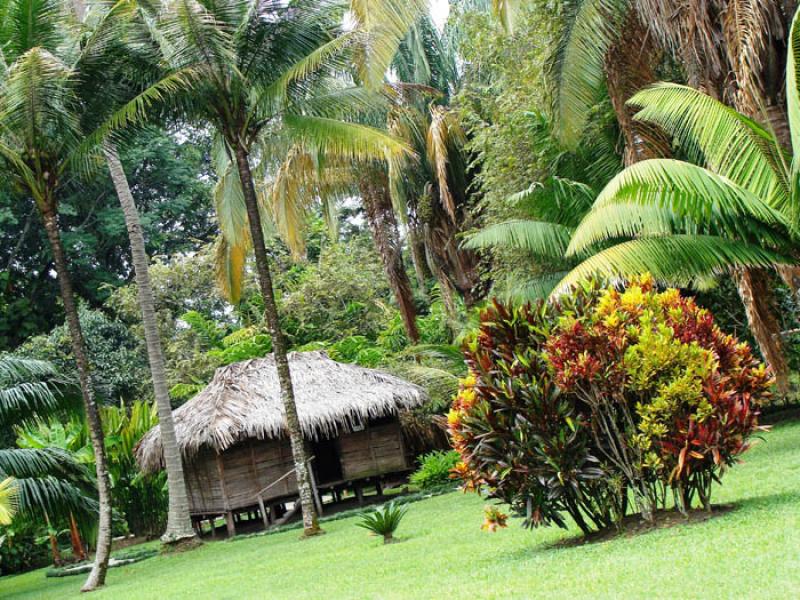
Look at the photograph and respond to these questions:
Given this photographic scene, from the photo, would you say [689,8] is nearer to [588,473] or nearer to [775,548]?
[588,473]

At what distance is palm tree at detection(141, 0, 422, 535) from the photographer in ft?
42.8

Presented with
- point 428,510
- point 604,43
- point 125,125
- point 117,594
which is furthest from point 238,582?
point 604,43

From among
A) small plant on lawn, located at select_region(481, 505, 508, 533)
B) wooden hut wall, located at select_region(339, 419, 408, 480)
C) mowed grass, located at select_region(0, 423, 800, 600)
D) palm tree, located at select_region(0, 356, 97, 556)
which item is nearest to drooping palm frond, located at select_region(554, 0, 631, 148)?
mowed grass, located at select_region(0, 423, 800, 600)

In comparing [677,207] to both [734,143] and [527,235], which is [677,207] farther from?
[527,235]

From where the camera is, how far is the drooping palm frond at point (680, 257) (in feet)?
31.9

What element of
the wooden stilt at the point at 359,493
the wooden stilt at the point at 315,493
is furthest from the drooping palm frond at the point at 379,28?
the wooden stilt at the point at 359,493

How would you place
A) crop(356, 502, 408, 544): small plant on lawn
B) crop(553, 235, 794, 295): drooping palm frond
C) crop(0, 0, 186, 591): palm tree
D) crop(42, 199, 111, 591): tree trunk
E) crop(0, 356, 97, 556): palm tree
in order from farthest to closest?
crop(0, 356, 97, 556): palm tree → crop(42, 199, 111, 591): tree trunk → crop(0, 0, 186, 591): palm tree → crop(356, 502, 408, 544): small plant on lawn → crop(553, 235, 794, 295): drooping palm frond

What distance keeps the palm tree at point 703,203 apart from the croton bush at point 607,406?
7.61ft

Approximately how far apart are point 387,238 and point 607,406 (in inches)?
553

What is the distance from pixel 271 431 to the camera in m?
17.2

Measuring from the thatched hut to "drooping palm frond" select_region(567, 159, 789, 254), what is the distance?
27.3 ft

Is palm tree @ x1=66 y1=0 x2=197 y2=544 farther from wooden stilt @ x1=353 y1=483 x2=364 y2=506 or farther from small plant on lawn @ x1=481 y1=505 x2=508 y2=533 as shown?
small plant on lawn @ x1=481 y1=505 x2=508 y2=533

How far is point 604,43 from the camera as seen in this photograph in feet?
40.1

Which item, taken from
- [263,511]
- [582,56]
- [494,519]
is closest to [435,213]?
[263,511]
